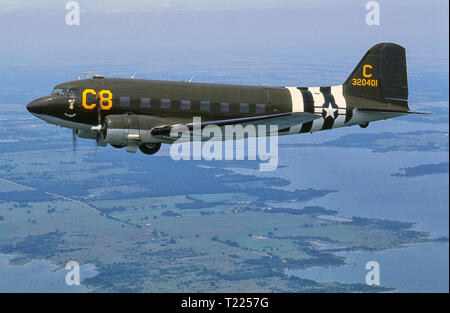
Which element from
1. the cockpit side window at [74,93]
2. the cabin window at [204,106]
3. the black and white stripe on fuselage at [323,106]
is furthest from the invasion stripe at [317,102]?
the cockpit side window at [74,93]

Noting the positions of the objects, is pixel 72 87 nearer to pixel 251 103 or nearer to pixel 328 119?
pixel 251 103

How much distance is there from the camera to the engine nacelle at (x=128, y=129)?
143 feet

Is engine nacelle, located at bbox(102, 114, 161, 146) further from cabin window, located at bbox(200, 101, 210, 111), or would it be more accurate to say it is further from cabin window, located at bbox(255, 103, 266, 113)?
cabin window, located at bbox(255, 103, 266, 113)

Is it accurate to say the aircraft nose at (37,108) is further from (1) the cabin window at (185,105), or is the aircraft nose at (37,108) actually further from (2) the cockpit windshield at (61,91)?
(1) the cabin window at (185,105)

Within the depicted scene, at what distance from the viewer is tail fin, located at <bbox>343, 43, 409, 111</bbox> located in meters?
50.8

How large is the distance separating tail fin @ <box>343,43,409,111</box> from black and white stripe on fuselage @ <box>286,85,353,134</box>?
1.47 metres

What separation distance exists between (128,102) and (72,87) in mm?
4057

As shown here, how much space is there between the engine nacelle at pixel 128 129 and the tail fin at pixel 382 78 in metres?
15.4

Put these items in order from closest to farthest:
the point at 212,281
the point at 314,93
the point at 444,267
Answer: the point at 444,267
the point at 314,93
the point at 212,281

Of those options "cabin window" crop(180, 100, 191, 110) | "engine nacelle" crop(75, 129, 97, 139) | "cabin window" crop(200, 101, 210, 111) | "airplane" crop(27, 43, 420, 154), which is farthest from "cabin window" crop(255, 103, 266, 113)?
"engine nacelle" crop(75, 129, 97, 139)

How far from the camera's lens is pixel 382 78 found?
51.1 meters

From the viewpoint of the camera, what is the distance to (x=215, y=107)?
45.7 m
